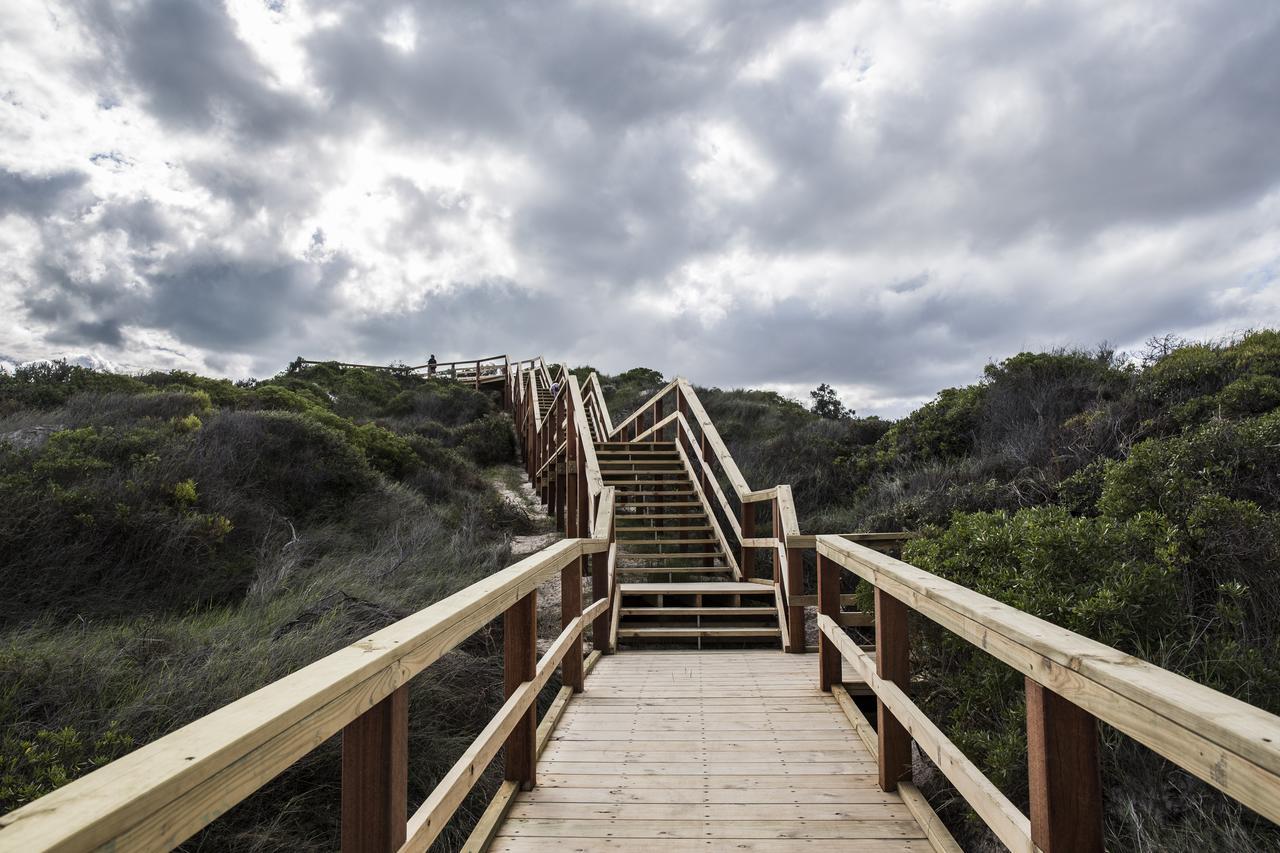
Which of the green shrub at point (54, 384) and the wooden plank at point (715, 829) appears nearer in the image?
the wooden plank at point (715, 829)

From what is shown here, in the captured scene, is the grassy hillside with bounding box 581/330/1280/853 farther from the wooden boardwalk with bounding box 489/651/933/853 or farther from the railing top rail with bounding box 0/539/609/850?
the railing top rail with bounding box 0/539/609/850

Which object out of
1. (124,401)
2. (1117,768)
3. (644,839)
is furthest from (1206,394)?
(124,401)

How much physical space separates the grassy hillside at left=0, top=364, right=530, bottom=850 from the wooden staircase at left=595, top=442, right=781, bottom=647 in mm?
1505

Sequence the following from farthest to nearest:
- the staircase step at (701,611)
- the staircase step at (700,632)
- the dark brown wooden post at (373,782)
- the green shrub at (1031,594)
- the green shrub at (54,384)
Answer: the green shrub at (54,384), the staircase step at (701,611), the staircase step at (700,632), the green shrub at (1031,594), the dark brown wooden post at (373,782)

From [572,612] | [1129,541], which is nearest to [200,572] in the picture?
[572,612]

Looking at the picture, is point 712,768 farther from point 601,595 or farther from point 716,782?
point 601,595

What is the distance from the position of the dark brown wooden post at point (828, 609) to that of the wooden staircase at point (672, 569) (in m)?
1.56

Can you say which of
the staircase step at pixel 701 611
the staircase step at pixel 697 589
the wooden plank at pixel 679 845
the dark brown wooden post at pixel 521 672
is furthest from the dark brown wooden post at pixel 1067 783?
the staircase step at pixel 697 589

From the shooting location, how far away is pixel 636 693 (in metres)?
4.09

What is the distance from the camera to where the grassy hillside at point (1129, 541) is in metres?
2.58

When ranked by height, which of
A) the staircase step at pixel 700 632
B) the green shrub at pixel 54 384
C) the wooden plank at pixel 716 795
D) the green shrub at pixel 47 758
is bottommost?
the staircase step at pixel 700 632

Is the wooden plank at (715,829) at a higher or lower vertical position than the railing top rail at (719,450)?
lower

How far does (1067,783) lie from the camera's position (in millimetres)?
1480

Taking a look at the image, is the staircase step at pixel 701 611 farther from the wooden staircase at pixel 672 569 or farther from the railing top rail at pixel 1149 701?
the railing top rail at pixel 1149 701
